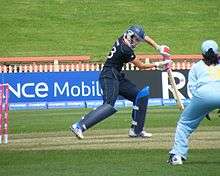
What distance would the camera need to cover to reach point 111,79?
17141mm

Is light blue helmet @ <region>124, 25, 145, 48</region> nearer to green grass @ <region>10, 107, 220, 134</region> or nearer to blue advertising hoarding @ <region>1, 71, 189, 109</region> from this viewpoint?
green grass @ <region>10, 107, 220, 134</region>

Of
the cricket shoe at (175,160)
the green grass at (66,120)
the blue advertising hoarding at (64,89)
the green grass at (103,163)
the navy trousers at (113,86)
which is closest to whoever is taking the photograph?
the green grass at (103,163)

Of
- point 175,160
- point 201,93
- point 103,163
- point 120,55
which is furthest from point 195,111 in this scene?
point 120,55

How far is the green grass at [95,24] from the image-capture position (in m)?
47.9

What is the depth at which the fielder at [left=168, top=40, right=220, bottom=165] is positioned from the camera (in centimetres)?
1305

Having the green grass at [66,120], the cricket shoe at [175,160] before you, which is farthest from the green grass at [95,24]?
the cricket shoe at [175,160]

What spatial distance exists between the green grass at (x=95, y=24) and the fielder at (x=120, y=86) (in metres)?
27.8

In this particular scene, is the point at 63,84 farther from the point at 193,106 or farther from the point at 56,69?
the point at 193,106

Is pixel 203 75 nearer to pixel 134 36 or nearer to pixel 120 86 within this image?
pixel 134 36

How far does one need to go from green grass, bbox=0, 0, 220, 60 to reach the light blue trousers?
32.2 meters

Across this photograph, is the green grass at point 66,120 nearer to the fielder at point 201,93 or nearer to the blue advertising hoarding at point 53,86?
the blue advertising hoarding at point 53,86

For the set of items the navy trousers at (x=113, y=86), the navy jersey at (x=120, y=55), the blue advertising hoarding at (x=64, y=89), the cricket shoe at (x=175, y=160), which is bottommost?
the blue advertising hoarding at (x=64, y=89)

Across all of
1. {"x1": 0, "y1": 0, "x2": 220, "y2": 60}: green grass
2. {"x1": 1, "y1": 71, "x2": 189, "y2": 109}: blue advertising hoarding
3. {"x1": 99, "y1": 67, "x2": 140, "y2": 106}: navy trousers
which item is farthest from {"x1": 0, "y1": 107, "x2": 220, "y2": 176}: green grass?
{"x1": 0, "y1": 0, "x2": 220, "y2": 60}: green grass

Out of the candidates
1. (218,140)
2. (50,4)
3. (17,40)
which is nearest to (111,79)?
(218,140)
